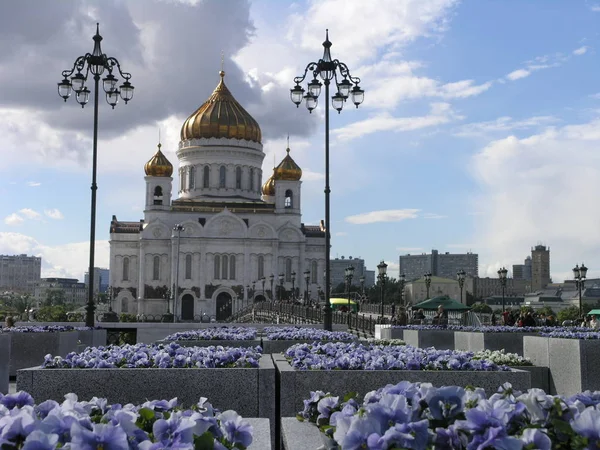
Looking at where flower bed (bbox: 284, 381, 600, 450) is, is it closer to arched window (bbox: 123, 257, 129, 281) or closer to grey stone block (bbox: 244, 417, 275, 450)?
grey stone block (bbox: 244, 417, 275, 450)

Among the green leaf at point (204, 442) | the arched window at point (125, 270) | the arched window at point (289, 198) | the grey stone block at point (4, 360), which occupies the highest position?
the arched window at point (289, 198)

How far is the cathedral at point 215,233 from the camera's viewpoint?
79.9 m

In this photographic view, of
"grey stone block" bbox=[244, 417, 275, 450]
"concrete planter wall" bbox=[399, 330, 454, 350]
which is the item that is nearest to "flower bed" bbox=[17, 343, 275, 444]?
"grey stone block" bbox=[244, 417, 275, 450]

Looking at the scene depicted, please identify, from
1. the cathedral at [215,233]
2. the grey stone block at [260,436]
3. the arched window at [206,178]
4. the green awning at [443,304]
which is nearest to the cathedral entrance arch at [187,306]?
the cathedral at [215,233]

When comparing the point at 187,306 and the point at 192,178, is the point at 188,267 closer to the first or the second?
the point at 187,306

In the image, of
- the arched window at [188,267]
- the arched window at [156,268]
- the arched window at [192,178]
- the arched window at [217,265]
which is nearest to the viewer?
the arched window at [188,267]

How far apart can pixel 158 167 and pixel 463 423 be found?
79.9 metres

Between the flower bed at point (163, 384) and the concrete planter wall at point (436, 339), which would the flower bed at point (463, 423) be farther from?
the concrete planter wall at point (436, 339)

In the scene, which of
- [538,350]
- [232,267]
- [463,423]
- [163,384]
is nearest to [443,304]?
[538,350]

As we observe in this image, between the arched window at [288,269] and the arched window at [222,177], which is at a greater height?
the arched window at [222,177]

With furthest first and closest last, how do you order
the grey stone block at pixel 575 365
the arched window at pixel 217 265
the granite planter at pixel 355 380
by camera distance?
the arched window at pixel 217 265, the grey stone block at pixel 575 365, the granite planter at pixel 355 380

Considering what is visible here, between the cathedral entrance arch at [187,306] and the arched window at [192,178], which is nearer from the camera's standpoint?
the cathedral entrance arch at [187,306]

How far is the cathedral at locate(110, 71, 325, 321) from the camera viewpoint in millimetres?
79938

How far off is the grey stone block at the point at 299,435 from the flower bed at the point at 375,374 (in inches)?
88.1
